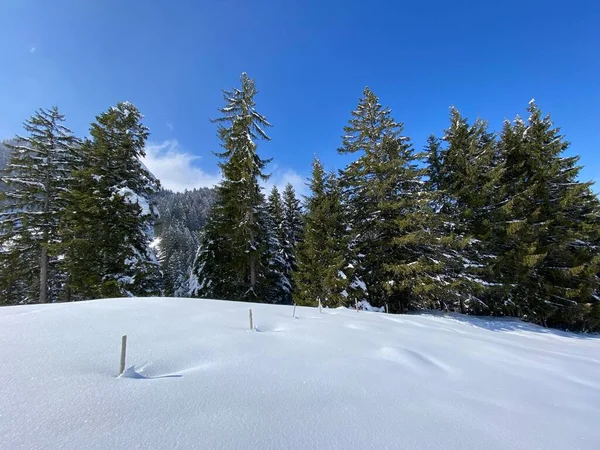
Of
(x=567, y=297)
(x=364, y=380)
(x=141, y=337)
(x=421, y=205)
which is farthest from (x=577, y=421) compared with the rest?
(x=567, y=297)

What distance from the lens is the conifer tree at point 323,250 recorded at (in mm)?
13141

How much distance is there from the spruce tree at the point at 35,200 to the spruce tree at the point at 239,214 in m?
8.08

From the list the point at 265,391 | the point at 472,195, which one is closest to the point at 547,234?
the point at 472,195

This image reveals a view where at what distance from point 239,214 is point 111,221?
21.1ft

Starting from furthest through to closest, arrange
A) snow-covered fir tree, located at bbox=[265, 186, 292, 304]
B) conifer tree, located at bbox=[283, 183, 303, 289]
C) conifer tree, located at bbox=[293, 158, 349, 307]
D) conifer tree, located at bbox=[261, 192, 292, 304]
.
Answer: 1. conifer tree, located at bbox=[283, 183, 303, 289]
2. snow-covered fir tree, located at bbox=[265, 186, 292, 304]
3. conifer tree, located at bbox=[261, 192, 292, 304]
4. conifer tree, located at bbox=[293, 158, 349, 307]

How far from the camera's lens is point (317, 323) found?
6.19 metres

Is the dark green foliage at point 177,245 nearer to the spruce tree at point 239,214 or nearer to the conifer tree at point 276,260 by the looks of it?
the spruce tree at point 239,214

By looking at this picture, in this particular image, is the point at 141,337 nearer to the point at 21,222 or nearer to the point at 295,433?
the point at 295,433

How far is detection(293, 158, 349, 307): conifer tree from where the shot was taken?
13.1 m

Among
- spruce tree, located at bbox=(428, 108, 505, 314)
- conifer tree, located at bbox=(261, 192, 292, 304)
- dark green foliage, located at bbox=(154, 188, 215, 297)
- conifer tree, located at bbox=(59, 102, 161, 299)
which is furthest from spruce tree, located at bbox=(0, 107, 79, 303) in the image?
spruce tree, located at bbox=(428, 108, 505, 314)

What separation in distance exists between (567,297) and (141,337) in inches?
798

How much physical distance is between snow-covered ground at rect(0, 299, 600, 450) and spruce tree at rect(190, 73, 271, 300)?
10.5 meters

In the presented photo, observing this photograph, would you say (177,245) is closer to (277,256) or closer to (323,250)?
(277,256)

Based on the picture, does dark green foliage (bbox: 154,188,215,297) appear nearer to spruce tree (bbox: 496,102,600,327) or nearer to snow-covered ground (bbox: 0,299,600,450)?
snow-covered ground (bbox: 0,299,600,450)
